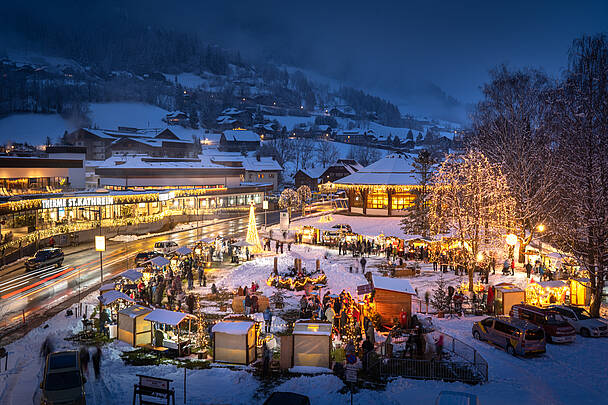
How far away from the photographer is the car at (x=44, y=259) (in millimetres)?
28453

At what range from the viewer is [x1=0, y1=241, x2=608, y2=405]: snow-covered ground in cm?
1223

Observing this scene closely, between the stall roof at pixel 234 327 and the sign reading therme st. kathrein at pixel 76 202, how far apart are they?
3499 cm

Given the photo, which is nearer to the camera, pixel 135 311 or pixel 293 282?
pixel 135 311

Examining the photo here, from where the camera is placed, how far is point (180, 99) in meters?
179

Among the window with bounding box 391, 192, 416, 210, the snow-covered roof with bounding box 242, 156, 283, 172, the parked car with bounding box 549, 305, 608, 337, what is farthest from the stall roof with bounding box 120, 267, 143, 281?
the snow-covered roof with bounding box 242, 156, 283, 172

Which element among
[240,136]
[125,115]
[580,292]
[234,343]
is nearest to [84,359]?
[234,343]

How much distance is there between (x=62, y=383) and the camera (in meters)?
11.3

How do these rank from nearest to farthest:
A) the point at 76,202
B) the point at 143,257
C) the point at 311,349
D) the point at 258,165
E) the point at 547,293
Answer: the point at 311,349 < the point at 547,293 < the point at 143,257 < the point at 76,202 < the point at 258,165

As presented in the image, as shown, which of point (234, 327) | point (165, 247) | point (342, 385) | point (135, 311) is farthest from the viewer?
point (165, 247)

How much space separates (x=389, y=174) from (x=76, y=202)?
1387 inches

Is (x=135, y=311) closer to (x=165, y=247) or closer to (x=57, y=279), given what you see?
(x=57, y=279)

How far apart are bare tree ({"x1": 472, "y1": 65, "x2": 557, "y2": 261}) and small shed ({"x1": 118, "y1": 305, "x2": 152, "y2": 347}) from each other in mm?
24646

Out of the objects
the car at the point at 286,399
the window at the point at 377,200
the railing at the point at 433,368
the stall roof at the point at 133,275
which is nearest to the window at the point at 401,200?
the window at the point at 377,200

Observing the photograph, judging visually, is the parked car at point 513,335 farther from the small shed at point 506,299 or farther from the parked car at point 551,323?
the small shed at point 506,299
